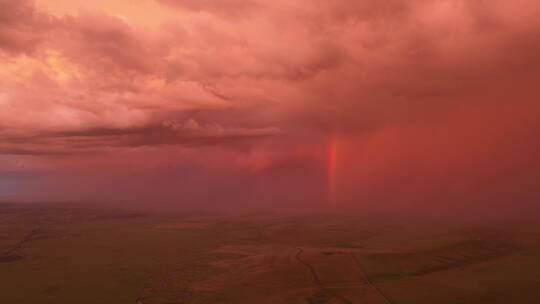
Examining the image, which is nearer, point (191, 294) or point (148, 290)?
point (191, 294)

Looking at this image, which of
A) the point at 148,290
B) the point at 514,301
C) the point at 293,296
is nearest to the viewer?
the point at 514,301

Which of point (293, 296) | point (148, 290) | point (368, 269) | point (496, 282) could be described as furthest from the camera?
point (368, 269)

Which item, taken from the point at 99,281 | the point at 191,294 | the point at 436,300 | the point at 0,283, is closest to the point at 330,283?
the point at 436,300

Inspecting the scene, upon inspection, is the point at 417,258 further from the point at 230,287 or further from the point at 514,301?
the point at 230,287

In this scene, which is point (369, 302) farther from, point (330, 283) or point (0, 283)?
point (0, 283)

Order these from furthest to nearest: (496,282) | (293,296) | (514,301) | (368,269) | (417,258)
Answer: (417,258) < (368,269) < (496,282) < (293,296) < (514,301)

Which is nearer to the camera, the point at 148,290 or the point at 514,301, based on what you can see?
the point at 514,301

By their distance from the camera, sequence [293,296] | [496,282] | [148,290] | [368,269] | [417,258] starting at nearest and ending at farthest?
1. [293,296]
2. [496,282]
3. [148,290]
4. [368,269]
5. [417,258]

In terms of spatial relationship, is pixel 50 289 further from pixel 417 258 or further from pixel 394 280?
pixel 417 258

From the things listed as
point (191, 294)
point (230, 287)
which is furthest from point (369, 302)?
point (191, 294)

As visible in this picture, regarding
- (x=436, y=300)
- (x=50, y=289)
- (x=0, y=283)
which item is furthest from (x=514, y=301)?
(x=0, y=283)
